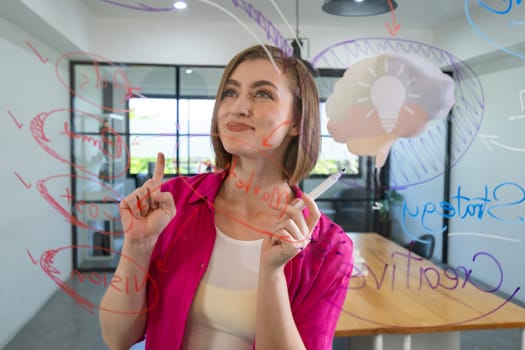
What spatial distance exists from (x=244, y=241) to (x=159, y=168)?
0.16 meters

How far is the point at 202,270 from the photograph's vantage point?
0.57 meters

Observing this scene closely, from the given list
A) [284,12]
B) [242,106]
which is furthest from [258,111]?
[284,12]

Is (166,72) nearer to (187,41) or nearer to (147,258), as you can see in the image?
(187,41)

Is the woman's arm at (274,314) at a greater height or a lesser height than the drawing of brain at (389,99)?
lesser

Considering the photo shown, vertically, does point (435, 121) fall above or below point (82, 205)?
above

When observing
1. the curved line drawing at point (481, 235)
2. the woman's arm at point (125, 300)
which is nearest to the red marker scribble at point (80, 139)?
the woman's arm at point (125, 300)

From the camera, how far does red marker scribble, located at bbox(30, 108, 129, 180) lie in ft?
1.71

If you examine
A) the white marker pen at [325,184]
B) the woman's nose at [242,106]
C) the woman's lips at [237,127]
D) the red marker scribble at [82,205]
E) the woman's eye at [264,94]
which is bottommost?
the red marker scribble at [82,205]

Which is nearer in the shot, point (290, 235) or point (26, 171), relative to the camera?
point (290, 235)

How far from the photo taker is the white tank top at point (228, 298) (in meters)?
0.56

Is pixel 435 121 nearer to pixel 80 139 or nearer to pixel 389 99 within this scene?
pixel 389 99

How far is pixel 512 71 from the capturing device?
0.47 metres

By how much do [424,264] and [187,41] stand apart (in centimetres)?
45

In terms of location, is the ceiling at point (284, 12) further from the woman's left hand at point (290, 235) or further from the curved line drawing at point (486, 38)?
the woman's left hand at point (290, 235)
